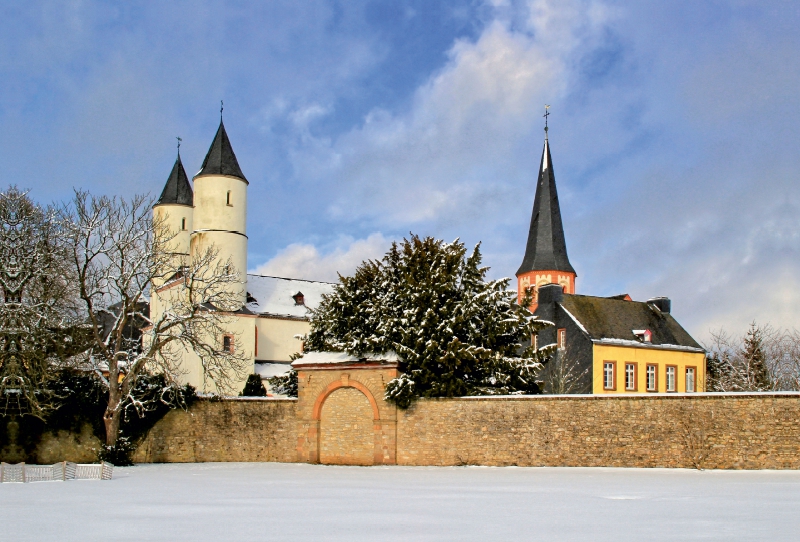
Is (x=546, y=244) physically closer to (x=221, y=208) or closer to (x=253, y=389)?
(x=221, y=208)

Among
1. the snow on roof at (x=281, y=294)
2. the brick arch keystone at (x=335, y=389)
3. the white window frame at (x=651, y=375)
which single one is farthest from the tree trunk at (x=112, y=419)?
the white window frame at (x=651, y=375)

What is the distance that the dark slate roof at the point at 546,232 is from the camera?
6391cm

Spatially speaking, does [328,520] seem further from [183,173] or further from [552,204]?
[552,204]

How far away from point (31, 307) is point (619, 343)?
3081 cm

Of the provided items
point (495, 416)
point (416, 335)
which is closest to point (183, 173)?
point (416, 335)

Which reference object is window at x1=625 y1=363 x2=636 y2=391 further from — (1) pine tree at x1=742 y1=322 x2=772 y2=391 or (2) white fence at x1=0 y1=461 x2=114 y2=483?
(2) white fence at x1=0 y1=461 x2=114 y2=483

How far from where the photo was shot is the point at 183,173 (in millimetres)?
55062

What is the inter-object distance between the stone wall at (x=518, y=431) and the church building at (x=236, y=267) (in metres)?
15.9

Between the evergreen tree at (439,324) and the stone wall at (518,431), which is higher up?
the evergreen tree at (439,324)

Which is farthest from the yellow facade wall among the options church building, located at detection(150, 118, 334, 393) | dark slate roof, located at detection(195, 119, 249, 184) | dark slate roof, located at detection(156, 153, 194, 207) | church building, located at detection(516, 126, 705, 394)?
dark slate roof, located at detection(156, 153, 194, 207)

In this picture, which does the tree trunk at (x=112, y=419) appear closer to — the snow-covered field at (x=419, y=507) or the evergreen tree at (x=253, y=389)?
the snow-covered field at (x=419, y=507)

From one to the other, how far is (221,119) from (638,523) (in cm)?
4286

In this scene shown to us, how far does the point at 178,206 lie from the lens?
53.7m

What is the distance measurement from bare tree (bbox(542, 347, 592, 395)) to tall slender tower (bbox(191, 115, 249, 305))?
17.9 m
